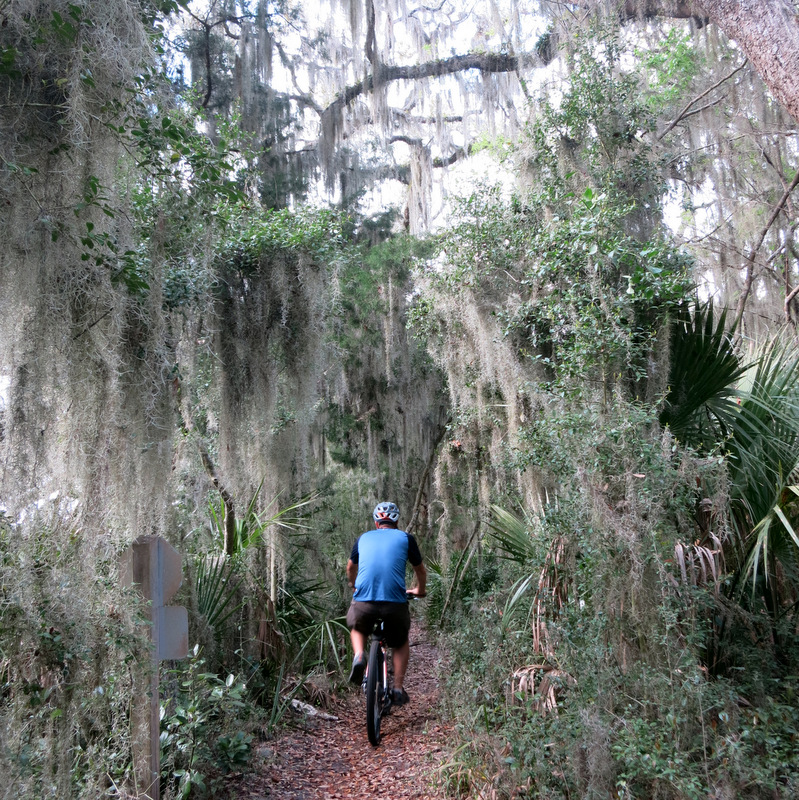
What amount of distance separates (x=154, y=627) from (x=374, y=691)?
71.6 inches

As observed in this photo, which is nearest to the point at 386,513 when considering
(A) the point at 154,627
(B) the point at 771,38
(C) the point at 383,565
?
(C) the point at 383,565

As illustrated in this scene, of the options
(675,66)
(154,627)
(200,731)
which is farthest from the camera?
(675,66)

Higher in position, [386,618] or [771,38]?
[771,38]

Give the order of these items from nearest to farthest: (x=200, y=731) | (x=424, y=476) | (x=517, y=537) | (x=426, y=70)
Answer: (x=200, y=731), (x=517, y=537), (x=426, y=70), (x=424, y=476)

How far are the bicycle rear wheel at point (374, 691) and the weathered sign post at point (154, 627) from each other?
1598mm

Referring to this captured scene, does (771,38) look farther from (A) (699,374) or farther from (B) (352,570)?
(B) (352,570)

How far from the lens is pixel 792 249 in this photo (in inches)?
393

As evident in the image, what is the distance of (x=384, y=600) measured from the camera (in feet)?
15.1

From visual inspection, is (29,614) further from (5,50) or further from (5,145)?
(5,50)

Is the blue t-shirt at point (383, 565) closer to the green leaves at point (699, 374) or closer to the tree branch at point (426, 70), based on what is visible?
the green leaves at point (699, 374)

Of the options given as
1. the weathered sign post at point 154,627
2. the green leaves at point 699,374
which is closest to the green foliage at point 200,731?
the weathered sign post at point 154,627

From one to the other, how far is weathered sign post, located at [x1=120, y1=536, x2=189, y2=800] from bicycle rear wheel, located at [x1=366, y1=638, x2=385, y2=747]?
1598 millimetres

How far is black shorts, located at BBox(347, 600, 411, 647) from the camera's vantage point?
15.1ft

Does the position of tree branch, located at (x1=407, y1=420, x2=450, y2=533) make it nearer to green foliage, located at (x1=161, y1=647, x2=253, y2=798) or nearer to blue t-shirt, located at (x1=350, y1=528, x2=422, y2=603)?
blue t-shirt, located at (x1=350, y1=528, x2=422, y2=603)
